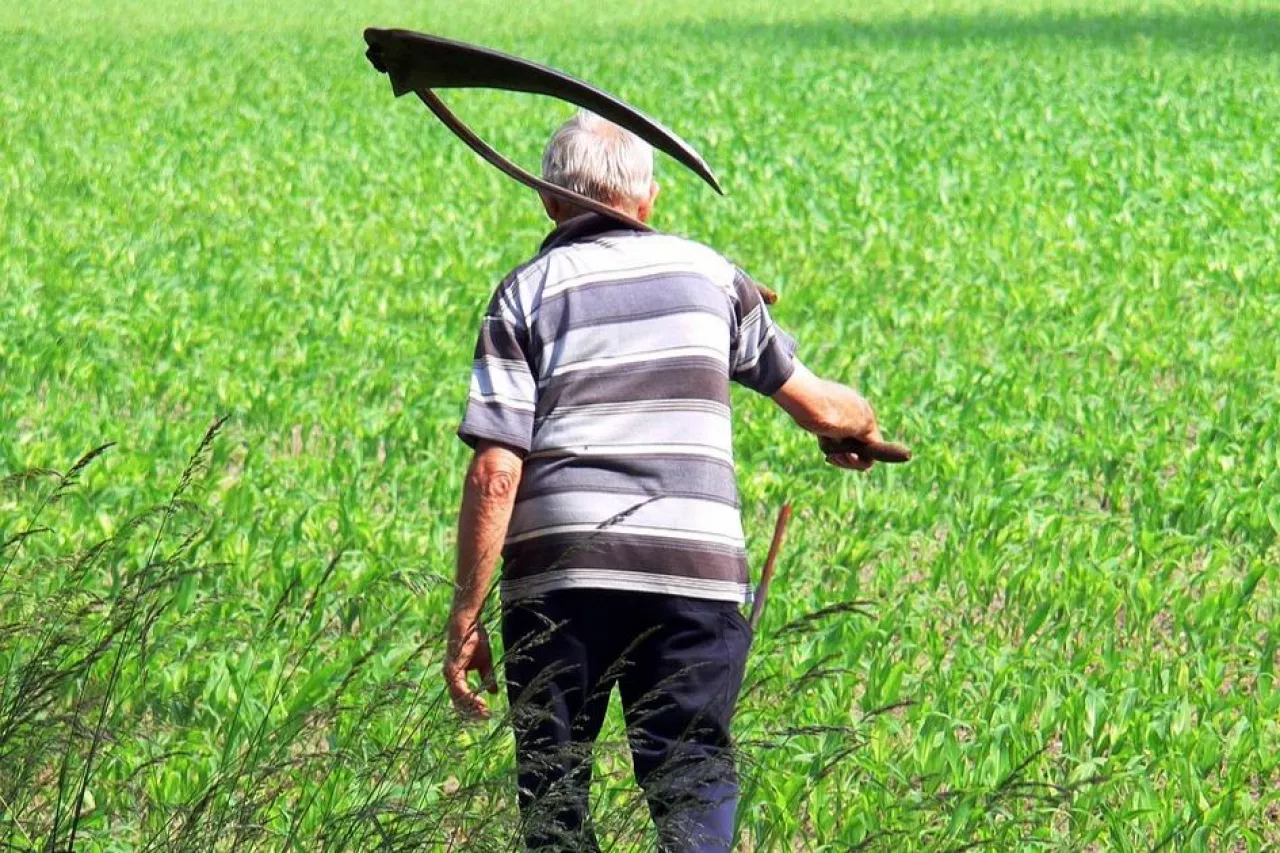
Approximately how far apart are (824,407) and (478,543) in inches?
29.1

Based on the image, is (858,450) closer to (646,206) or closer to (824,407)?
(824,407)

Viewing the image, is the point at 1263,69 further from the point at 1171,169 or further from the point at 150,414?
the point at 150,414

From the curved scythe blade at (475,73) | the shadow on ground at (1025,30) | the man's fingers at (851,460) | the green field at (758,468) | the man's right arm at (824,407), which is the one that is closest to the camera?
the curved scythe blade at (475,73)

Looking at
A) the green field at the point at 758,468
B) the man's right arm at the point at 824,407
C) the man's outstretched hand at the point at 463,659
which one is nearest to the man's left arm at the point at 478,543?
the man's outstretched hand at the point at 463,659

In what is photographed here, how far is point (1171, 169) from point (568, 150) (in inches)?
591

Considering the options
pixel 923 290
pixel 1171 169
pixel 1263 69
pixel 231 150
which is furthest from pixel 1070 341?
pixel 1263 69

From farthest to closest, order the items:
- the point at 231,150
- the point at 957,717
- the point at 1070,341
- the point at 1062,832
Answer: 1. the point at 231,150
2. the point at 1070,341
3. the point at 957,717
4. the point at 1062,832

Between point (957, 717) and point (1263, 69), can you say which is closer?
point (957, 717)

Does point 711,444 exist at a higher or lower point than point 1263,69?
higher

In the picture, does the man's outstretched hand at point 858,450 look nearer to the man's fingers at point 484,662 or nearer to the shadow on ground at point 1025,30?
the man's fingers at point 484,662

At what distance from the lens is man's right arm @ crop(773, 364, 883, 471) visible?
140 inches

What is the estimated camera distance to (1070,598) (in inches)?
243

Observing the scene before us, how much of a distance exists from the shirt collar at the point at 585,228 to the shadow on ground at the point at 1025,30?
2830cm

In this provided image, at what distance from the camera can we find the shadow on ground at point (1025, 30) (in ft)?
105
